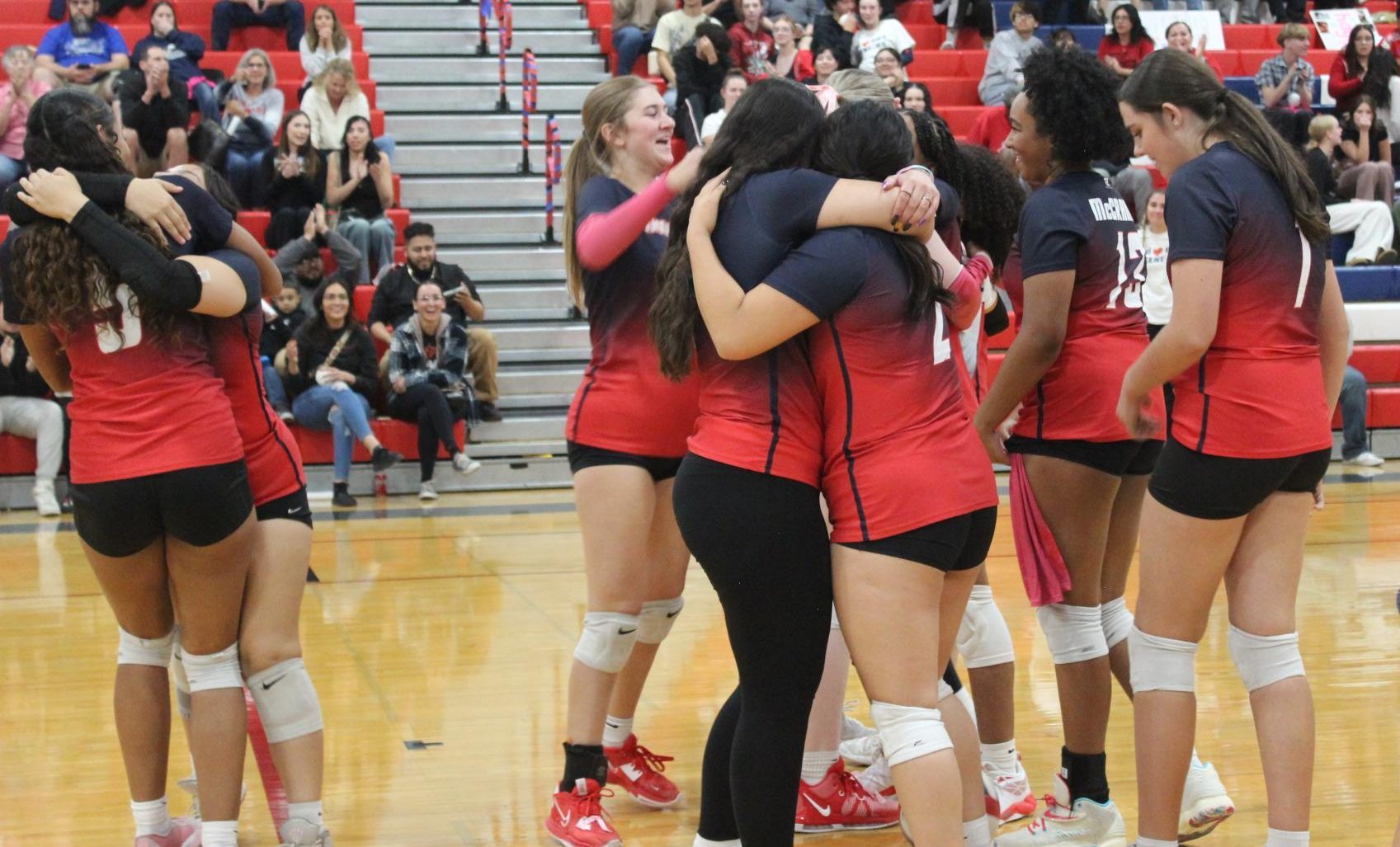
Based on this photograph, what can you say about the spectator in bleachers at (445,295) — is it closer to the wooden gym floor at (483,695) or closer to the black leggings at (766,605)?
the wooden gym floor at (483,695)

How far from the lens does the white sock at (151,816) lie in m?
3.21

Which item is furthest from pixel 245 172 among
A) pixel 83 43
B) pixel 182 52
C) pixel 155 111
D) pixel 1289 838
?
pixel 1289 838

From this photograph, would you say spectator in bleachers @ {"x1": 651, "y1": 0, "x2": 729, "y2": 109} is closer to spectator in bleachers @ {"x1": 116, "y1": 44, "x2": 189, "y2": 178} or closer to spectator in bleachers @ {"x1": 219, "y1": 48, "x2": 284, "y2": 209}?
spectator in bleachers @ {"x1": 219, "y1": 48, "x2": 284, "y2": 209}

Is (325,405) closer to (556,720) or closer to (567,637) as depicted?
(567,637)

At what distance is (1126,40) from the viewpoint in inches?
465

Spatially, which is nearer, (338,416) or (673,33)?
(338,416)

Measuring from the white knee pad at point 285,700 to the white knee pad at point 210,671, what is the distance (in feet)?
0.20

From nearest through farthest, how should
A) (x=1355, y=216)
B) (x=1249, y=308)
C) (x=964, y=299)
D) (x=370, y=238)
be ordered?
1. (x=964, y=299)
2. (x=1249, y=308)
3. (x=370, y=238)
4. (x=1355, y=216)

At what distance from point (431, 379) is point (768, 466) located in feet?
20.5

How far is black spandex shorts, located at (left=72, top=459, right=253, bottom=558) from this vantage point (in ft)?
9.57

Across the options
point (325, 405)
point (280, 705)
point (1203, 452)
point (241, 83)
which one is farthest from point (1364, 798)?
point (241, 83)

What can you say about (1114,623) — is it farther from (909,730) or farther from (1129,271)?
(909,730)

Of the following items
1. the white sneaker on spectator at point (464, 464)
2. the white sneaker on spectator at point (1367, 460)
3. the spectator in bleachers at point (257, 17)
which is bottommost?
the white sneaker on spectator at point (1367, 460)

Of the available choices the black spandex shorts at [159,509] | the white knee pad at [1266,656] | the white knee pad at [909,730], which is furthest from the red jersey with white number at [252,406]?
the white knee pad at [1266,656]
